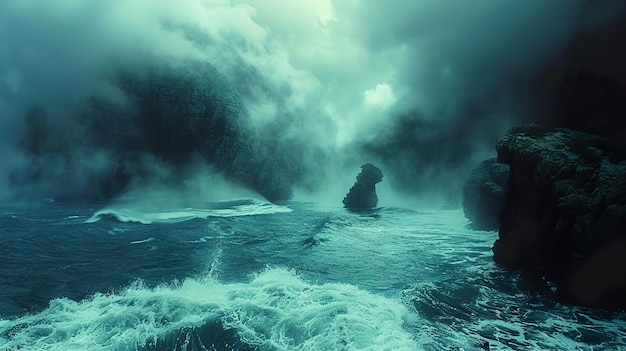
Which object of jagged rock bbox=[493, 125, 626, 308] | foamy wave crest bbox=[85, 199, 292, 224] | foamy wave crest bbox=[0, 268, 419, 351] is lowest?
foamy wave crest bbox=[0, 268, 419, 351]

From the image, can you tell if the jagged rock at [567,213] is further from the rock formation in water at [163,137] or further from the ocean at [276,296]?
the rock formation in water at [163,137]

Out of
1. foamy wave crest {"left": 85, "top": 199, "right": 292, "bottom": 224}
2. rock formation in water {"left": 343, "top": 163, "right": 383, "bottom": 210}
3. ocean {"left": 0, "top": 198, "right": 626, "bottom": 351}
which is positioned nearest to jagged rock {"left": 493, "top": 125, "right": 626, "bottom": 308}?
ocean {"left": 0, "top": 198, "right": 626, "bottom": 351}

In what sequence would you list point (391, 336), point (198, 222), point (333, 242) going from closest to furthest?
point (391, 336)
point (333, 242)
point (198, 222)

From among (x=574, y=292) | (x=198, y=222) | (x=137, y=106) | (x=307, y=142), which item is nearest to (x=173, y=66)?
(x=137, y=106)

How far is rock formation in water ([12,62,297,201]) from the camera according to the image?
302 feet

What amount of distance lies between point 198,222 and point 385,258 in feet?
104

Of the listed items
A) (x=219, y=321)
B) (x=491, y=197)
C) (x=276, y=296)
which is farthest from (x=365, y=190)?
(x=219, y=321)

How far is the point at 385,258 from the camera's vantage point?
31734 mm

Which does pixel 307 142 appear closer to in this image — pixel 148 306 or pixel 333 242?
pixel 333 242

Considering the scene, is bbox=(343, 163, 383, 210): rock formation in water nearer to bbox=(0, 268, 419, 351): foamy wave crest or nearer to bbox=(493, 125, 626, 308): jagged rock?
bbox=(493, 125, 626, 308): jagged rock

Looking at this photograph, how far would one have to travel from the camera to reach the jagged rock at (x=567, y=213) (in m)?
19.3

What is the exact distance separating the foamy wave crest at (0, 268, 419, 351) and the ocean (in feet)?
0.23

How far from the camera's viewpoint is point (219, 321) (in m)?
17.9

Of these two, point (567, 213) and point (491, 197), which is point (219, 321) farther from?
point (491, 197)
